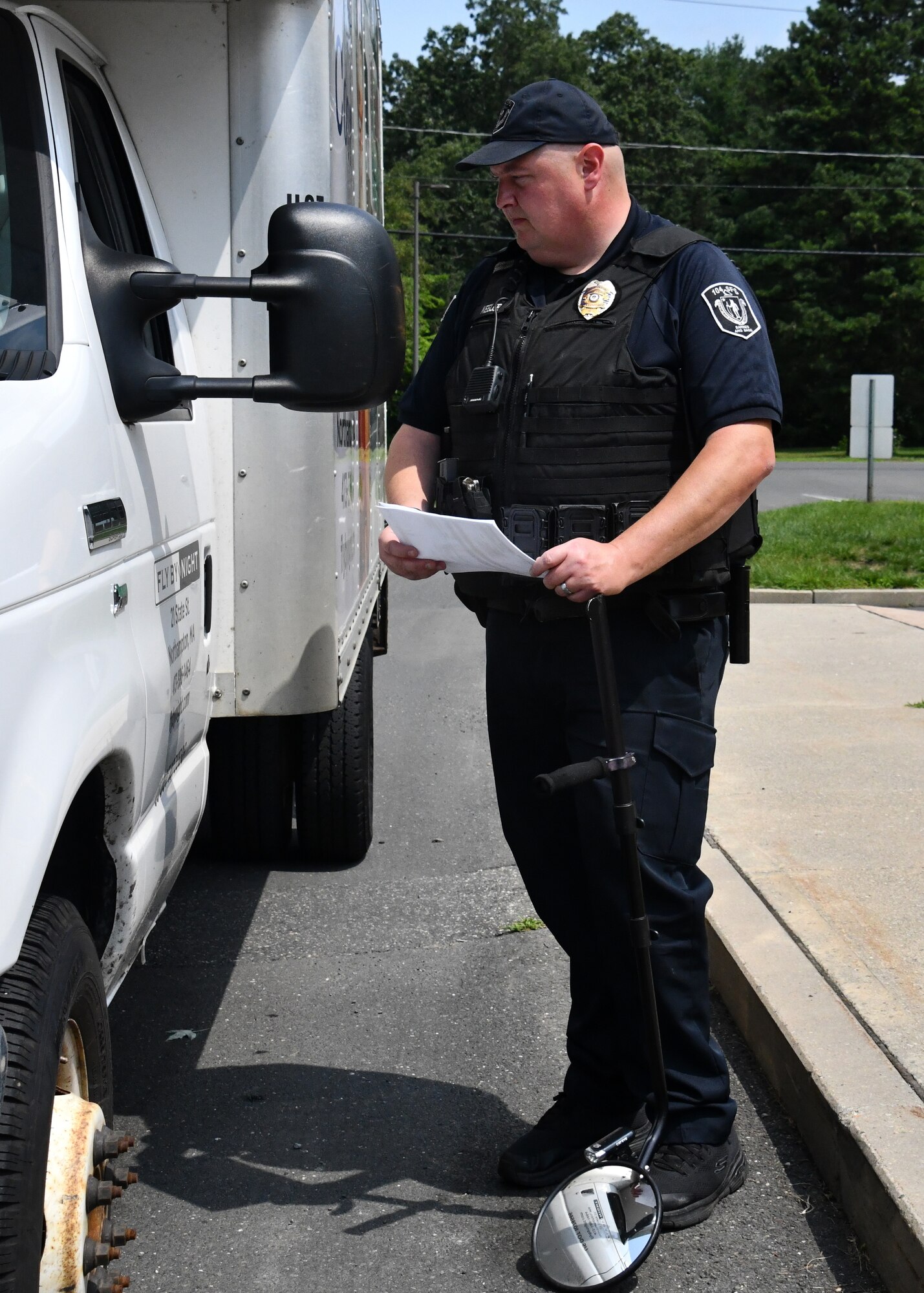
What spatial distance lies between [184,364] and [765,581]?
29.4 feet

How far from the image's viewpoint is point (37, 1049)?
6.38 feet

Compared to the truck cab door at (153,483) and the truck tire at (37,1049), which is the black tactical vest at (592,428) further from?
the truck tire at (37,1049)

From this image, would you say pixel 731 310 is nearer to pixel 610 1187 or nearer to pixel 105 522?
pixel 105 522

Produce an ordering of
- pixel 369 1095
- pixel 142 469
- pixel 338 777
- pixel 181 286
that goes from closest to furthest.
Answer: pixel 181 286 → pixel 142 469 → pixel 369 1095 → pixel 338 777

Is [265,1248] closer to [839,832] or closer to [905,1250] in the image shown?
[905,1250]

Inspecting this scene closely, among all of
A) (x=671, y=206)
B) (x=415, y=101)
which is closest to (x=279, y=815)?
(x=671, y=206)

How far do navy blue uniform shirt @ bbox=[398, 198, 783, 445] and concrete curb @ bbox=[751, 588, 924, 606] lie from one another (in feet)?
28.2

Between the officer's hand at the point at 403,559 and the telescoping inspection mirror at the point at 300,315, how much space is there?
0.35 m

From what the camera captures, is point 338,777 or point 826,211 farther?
point 826,211

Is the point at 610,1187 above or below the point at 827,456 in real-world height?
above

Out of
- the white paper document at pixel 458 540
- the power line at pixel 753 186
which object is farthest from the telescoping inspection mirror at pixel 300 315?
the power line at pixel 753 186

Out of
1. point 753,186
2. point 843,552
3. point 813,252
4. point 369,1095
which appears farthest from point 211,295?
point 753,186

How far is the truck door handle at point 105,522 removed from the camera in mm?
2285

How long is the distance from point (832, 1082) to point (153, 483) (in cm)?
192
